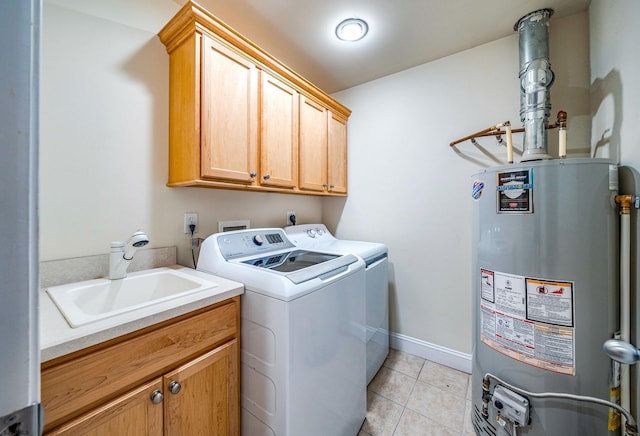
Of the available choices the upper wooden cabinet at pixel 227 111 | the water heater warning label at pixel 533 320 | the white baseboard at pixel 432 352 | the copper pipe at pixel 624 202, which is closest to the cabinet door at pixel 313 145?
the upper wooden cabinet at pixel 227 111

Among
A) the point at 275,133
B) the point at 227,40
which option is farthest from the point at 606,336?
the point at 227,40

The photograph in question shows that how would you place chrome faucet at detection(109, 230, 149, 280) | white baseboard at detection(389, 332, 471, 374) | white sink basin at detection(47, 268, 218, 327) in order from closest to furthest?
white sink basin at detection(47, 268, 218, 327) < chrome faucet at detection(109, 230, 149, 280) < white baseboard at detection(389, 332, 471, 374)

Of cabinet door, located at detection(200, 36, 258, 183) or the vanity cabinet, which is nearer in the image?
the vanity cabinet

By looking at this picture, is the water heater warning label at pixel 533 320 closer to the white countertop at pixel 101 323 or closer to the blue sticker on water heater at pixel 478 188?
the blue sticker on water heater at pixel 478 188

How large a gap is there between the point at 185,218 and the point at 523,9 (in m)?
2.41

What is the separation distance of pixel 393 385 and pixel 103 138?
7.56ft

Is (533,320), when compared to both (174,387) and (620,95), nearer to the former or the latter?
(620,95)

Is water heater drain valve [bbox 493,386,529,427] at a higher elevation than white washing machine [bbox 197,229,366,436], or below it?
below

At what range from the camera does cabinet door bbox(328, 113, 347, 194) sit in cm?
221

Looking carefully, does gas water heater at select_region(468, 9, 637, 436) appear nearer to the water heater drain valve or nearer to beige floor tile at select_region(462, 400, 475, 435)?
the water heater drain valve

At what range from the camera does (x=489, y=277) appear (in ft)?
4.11

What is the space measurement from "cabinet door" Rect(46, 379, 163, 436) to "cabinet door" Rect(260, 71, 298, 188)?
3.78 ft

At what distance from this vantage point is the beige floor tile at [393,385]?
1.63m

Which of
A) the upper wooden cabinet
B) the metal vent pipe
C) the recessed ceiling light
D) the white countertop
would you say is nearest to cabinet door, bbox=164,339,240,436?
the white countertop
